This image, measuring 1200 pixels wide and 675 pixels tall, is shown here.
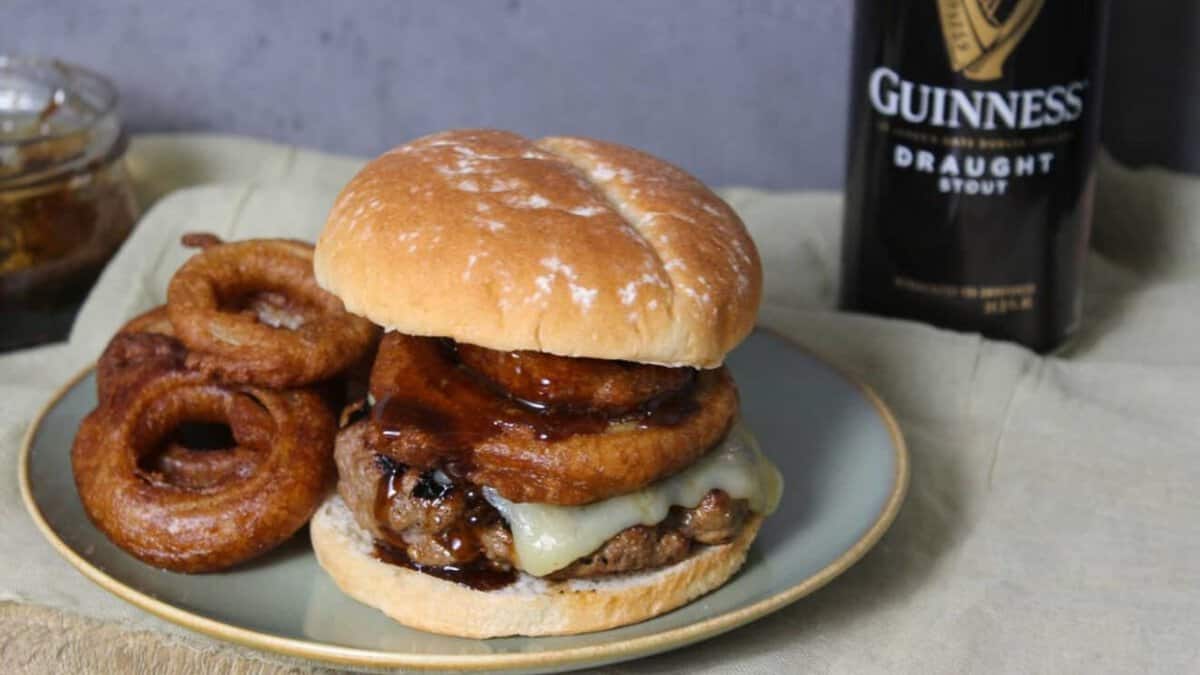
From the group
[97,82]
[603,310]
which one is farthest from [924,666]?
[97,82]

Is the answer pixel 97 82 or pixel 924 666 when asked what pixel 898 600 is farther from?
pixel 97 82

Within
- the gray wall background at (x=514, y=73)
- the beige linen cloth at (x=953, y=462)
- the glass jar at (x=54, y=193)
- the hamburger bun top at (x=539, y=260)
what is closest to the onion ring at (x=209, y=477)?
the beige linen cloth at (x=953, y=462)

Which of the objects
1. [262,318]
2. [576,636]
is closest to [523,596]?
[576,636]

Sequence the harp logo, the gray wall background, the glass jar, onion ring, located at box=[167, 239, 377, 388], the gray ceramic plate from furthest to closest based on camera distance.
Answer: the gray wall background
the glass jar
the harp logo
onion ring, located at box=[167, 239, 377, 388]
the gray ceramic plate

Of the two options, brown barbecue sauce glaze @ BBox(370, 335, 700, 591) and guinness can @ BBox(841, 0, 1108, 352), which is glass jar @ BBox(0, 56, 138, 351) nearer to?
brown barbecue sauce glaze @ BBox(370, 335, 700, 591)

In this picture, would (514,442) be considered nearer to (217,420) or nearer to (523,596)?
(523,596)

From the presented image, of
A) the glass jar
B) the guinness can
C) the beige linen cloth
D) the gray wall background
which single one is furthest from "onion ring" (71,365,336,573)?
the gray wall background

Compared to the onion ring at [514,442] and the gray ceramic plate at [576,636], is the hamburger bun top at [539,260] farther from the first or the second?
the gray ceramic plate at [576,636]
